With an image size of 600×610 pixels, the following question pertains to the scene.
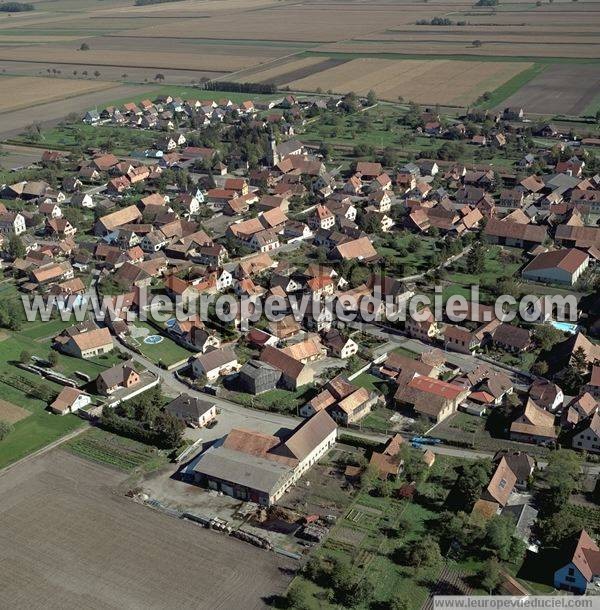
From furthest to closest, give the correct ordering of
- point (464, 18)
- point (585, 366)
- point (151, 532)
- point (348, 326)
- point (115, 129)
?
point (464, 18), point (115, 129), point (348, 326), point (585, 366), point (151, 532)

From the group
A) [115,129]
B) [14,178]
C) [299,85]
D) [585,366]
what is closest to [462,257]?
[585,366]

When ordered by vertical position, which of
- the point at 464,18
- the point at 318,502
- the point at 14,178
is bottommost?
the point at 318,502

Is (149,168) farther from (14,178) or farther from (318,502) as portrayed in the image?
(318,502)

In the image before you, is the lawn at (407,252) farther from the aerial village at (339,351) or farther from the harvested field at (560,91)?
the harvested field at (560,91)

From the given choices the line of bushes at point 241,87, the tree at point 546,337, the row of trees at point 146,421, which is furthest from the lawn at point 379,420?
the line of bushes at point 241,87

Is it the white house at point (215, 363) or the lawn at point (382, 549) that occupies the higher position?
the white house at point (215, 363)

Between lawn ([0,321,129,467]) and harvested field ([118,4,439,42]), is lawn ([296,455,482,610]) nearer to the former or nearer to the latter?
lawn ([0,321,129,467])

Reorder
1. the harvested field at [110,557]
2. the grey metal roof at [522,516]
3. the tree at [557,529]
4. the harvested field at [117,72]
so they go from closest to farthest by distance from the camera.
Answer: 1. the harvested field at [110,557]
2. the tree at [557,529]
3. the grey metal roof at [522,516]
4. the harvested field at [117,72]

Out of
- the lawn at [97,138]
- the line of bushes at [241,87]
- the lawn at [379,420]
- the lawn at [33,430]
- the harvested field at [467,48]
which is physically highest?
the harvested field at [467,48]
